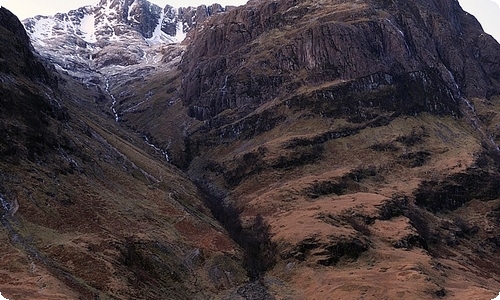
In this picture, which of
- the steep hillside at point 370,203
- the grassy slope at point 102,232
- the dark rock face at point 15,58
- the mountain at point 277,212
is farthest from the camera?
the dark rock face at point 15,58

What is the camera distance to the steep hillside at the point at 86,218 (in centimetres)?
8638

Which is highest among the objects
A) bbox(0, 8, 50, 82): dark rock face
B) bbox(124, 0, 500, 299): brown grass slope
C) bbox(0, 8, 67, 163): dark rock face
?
A: bbox(0, 8, 50, 82): dark rock face

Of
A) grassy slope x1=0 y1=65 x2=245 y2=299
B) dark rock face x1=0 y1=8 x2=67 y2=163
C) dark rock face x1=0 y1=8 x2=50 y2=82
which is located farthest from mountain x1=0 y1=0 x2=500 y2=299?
dark rock face x1=0 y1=8 x2=50 y2=82

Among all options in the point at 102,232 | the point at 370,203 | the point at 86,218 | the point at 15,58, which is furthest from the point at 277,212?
the point at 15,58

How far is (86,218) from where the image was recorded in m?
110

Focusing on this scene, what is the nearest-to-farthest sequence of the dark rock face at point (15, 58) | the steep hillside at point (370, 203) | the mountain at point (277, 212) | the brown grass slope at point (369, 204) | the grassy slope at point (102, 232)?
1. the grassy slope at point (102, 232)
2. the mountain at point (277, 212)
3. the brown grass slope at point (369, 204)
4. the steep hillside at point (370, 203)
5. the dark rock face at point (15, 58)

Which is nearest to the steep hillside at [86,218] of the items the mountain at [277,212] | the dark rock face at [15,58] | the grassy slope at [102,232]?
the grassy slope at [102,232]

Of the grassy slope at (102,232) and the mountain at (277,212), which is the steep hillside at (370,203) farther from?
the grassy slope at (102,232)

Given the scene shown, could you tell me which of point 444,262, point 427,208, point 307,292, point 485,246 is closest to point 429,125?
point 427,208

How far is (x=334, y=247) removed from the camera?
121250mm

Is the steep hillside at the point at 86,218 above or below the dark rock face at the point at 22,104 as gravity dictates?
below

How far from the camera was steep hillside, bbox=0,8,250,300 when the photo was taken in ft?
283

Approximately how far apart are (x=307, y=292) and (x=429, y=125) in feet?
373

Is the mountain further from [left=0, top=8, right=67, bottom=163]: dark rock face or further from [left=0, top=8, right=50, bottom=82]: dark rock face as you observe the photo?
[left=0, top=8, right=50, bottom=82]: dark rock face
